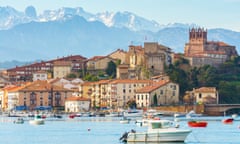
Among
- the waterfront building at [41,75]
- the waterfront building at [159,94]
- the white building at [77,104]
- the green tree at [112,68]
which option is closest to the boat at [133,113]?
the waterfront building at [159,94]

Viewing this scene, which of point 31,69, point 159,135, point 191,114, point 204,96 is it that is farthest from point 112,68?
point 159,135

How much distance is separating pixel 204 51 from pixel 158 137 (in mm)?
93980

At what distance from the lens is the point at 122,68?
13825cm

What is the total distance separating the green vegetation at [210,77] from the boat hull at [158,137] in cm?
6649

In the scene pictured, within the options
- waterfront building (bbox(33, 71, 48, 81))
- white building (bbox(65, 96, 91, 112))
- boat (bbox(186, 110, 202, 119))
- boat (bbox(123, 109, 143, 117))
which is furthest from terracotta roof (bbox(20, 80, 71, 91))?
boat (bbox(186, 110, 202, 119))

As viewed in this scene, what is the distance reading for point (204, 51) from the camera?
149m

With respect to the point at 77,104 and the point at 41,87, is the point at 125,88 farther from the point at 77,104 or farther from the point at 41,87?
the point at 41,87

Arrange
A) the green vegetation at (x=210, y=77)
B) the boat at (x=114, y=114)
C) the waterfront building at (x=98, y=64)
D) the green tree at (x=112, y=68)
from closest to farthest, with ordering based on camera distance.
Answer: the boat at (x=114, y=114), the green vegetation at (x=210, y=77), the green tree at (x=112, y=68), the waterfront building at (x=98, y=64)

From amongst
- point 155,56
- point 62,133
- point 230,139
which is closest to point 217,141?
point 230,139

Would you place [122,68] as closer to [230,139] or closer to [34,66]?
[34,66]

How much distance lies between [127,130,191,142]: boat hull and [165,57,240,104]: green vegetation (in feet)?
218

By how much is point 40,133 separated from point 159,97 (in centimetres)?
4878

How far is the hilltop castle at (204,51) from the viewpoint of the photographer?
142 m

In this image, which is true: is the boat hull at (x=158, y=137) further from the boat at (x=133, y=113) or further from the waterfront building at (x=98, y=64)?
the waterfront building at (x=98, y=64)
